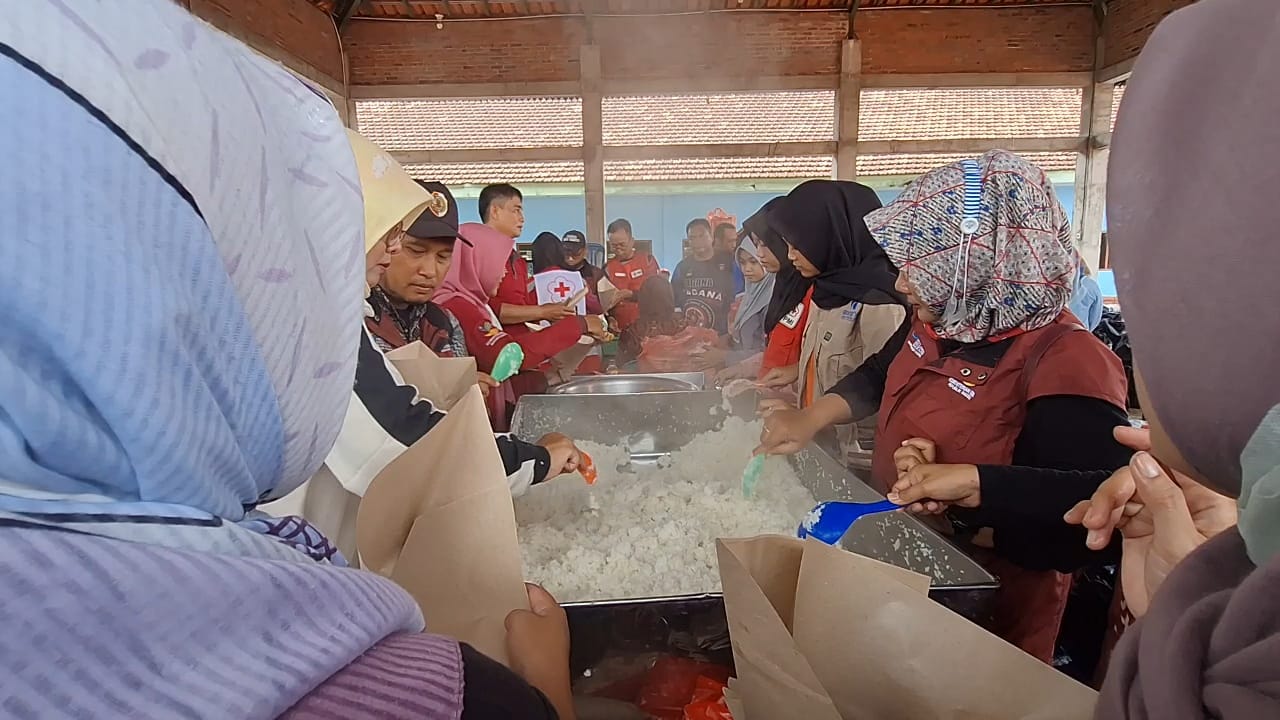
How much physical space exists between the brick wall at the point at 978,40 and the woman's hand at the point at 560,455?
7071 mm

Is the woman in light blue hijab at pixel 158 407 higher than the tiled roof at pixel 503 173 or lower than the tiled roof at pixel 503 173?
lower

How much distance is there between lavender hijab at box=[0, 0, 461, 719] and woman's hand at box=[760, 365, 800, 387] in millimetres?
2189

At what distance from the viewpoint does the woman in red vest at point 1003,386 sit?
1101mm

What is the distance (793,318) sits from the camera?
2.67m

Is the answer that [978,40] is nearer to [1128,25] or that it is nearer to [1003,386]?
[1128,25]

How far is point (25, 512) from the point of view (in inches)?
11.0

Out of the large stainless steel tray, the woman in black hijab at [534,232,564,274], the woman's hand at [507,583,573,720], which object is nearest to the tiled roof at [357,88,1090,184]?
the woman in black hijab at [534,232,564,274]

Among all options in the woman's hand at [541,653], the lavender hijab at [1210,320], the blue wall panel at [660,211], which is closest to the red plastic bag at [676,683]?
the woman's hand at [541,653]

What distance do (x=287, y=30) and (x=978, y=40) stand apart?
22.6 ft

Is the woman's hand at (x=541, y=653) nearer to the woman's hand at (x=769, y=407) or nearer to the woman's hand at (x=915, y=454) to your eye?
the woman's hand at (x=915, y=454)

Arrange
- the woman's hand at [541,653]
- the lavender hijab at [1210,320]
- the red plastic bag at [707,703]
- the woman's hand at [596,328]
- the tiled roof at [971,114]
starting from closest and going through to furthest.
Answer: the lavender hijab at [1210,320]
the woman's hand at [541,653]
the red plastic bag at [707,703]
the woman's hand at [596,328]
the tiled roof at [971,114]

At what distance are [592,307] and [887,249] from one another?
10.8 ft

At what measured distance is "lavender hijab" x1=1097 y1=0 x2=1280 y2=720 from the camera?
0.39 meters

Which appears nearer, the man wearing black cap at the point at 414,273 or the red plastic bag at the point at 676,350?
the man wearing black cap at the point at 414,273
